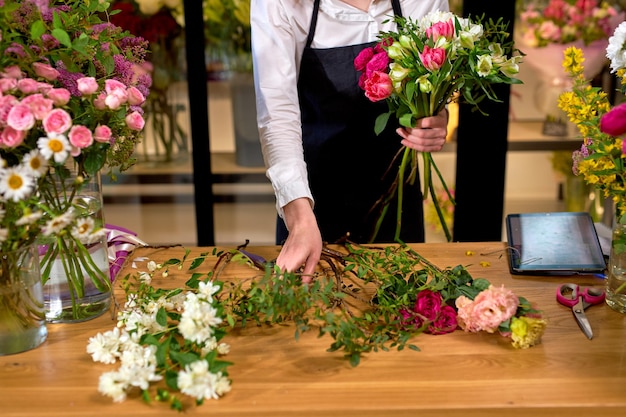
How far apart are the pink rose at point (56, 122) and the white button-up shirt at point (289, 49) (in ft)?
2.00

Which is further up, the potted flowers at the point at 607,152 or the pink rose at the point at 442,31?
the pink rose at the point at 442,31

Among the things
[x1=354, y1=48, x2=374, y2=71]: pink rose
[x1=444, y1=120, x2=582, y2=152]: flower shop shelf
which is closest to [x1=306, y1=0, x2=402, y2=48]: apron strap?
[x1=354, y1=48, x2=374, y2=71]: pink rose

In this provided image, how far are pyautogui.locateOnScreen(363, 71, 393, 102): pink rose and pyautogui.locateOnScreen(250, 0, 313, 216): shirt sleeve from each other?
252 millimetres

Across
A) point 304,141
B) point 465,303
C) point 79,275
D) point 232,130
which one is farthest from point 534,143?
point 79,275

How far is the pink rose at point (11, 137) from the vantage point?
1093 mm

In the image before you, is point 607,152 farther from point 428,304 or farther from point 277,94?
point 277,94

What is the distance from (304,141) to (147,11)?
1447 millimetres

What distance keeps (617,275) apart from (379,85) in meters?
0.59

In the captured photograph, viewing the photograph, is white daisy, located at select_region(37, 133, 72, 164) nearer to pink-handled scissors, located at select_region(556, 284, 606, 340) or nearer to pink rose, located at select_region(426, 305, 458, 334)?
pink rose, located at select_region(426, 305, 458, 334)

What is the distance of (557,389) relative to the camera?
3.65 feet

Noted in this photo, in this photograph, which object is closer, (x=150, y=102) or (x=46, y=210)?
(x=46, y=210)

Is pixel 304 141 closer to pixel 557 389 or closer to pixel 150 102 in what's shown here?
pixel 557 389

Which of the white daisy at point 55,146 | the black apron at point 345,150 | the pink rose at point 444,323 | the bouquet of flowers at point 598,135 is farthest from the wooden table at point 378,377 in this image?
the black apron at point 345,150

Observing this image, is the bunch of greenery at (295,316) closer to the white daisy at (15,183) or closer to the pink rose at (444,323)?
the pink rose at (444,323)
